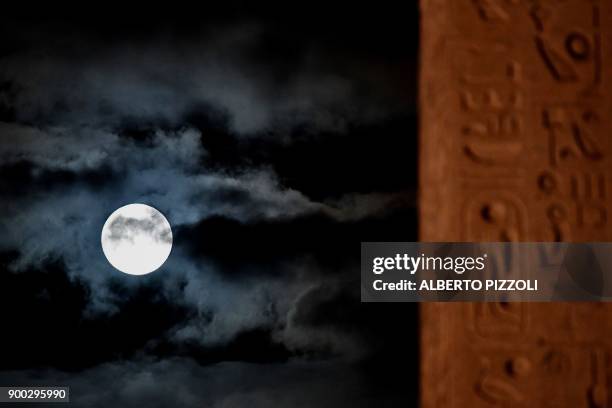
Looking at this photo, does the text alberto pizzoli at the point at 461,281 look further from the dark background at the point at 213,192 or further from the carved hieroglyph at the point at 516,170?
the dark background at the point at 213,192

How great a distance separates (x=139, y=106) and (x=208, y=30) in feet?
2.50

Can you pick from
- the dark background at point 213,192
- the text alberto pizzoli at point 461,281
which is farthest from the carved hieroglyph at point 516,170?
the dark background at point 213,192

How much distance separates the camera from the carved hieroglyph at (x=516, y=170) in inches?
39.5

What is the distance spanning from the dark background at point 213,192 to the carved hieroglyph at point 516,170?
270 centimetres

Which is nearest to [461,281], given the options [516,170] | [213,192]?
[516,170]

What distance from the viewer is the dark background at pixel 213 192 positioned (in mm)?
3641

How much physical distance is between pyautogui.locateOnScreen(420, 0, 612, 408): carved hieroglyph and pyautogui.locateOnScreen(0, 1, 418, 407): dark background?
106 inches

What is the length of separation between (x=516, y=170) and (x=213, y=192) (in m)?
2.96

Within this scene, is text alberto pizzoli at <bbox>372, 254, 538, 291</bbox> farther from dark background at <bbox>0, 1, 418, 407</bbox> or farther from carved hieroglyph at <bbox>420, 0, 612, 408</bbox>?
dark background at <bbox>0, 1, 418, 407</bbox>

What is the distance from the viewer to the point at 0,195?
376 centimetres

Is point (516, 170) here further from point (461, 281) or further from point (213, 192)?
point (213, 192)

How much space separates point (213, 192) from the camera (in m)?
3.79

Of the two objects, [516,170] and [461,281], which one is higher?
[516,170]

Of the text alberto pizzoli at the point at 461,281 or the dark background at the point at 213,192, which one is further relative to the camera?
the dark background at the point at 213,192
